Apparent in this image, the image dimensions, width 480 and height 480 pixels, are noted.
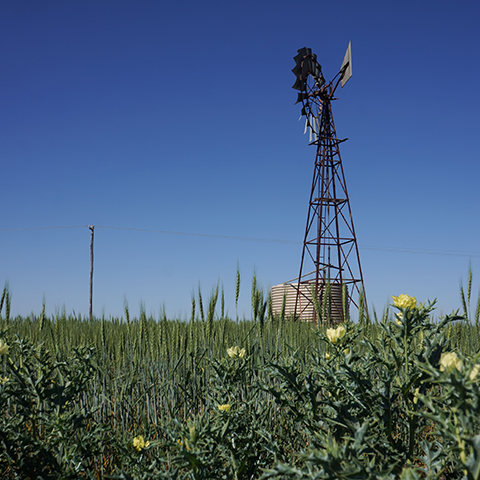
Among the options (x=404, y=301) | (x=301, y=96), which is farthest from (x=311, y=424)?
(x=301, y=96)

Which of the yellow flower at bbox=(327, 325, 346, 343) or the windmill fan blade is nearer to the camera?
the yellow flower at bbox=(327, 325, 346, 343)

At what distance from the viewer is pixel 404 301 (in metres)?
1.28

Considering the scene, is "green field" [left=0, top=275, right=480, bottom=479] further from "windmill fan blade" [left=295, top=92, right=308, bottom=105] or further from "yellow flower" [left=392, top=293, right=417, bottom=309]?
"windmill fan blade" [left=295, top=92, right=308, bottom=105]

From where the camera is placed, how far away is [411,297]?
1301 millimetres

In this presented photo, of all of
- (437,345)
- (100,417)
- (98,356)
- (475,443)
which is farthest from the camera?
(98,356)

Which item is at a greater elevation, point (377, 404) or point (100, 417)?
point (377, 404)

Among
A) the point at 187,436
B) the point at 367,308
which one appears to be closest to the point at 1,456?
the point at 187,436

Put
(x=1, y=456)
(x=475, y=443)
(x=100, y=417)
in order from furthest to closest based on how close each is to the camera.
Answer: (x=100, y=417) < (x=1, y=456) < (x=475, y=443)

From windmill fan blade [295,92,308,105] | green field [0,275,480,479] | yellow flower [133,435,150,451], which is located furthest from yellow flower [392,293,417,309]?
windmill fan blade [295,92,308,105]

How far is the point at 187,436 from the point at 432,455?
2.25 ft

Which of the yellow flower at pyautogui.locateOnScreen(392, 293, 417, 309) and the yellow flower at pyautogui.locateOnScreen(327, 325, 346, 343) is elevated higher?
the yellow flower at pyautogui.locateOnScreen(392, 293, 417, 309)

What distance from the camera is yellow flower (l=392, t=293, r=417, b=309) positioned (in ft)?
4.19

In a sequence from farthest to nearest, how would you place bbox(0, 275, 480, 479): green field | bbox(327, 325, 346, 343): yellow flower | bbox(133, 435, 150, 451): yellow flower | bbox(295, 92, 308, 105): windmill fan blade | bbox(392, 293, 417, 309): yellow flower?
bbox(295, 92, 308, 105): windmill fan blade
bbox(327, 325, 346, 343): yellow flower
bbox(133, 435, 150, 451): yellow flower
bbox(392, 293, 417, 309): yellow flower
bbox(0, 275, 480, 479): green field

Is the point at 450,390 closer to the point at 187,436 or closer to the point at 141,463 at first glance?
the point at 187,436
